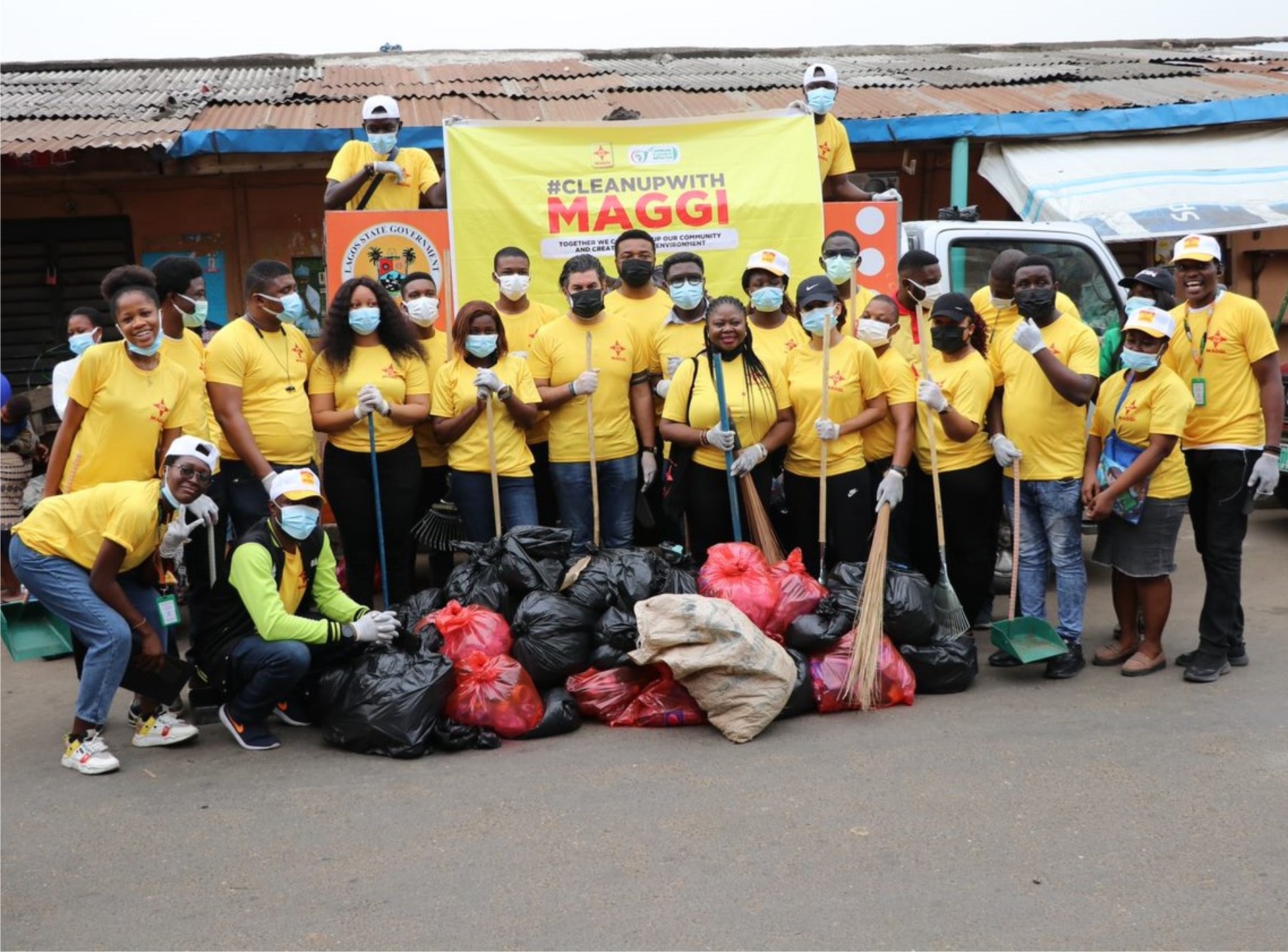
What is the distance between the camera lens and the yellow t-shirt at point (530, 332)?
21.8 ft

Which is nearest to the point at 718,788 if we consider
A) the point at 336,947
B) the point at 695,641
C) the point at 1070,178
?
the point at 695,641

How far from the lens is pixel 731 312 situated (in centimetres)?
606

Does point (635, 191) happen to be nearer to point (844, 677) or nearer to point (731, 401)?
point (731, 401)

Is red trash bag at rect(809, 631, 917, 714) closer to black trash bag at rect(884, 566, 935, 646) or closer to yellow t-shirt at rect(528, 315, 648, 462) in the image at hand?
black trash bag at rect(884, 566, 935, 646)

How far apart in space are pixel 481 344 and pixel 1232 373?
3521 millimetres

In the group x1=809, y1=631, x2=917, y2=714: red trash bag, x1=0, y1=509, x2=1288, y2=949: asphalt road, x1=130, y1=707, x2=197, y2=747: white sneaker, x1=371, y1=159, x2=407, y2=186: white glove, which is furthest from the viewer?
x1=371, y1=159, x2=407, y2=186: white glove

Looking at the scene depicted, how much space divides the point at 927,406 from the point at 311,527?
2.85m

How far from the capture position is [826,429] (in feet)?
19.6

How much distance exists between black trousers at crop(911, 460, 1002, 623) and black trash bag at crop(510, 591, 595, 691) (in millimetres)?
1858

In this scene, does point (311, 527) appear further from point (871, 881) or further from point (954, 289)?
point (954, 289)

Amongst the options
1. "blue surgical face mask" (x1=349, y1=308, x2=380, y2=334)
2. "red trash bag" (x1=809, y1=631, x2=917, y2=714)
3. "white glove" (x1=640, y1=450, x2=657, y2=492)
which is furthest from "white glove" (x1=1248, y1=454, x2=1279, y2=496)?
"blue surgical face mask" (x1=349, y1=308, x2=380, y2=334)

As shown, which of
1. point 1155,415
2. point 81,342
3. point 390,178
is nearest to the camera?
point 1155,415

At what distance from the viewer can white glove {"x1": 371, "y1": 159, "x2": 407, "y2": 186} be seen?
724cm

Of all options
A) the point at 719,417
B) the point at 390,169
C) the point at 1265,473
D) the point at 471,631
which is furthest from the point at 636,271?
the point at 1265,473
